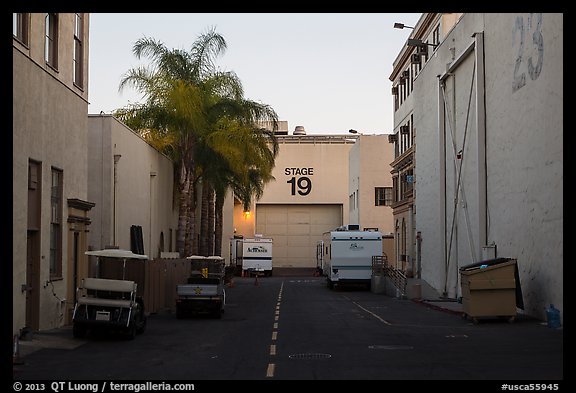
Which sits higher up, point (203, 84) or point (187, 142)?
point (203, 84)

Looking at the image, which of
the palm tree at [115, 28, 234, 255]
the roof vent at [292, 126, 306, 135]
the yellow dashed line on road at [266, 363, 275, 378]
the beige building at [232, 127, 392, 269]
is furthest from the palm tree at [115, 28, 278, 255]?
the roof vent at [292, 126, 306, 135]

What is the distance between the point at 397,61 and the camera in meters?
61.8

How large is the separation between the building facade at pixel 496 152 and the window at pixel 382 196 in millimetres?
33955

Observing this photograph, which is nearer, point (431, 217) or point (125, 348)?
point (125, 348)

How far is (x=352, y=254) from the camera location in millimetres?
46250

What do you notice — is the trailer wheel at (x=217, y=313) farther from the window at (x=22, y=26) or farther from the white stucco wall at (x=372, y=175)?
the white stucco wall at (x=372, y=175)

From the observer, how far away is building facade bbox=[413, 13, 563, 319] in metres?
23.7

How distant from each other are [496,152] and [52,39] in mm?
16214

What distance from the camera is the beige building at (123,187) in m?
32.6

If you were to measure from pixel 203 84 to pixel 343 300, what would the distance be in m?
13.7

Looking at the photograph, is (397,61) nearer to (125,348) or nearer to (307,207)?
(307,207)
